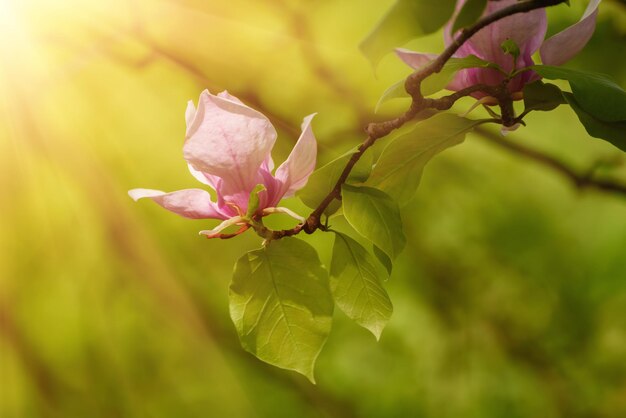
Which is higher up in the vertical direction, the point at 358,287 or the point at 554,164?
the point at 358,287

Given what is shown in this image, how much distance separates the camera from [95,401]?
110 centimetres

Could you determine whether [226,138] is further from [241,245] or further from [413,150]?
[241,245]

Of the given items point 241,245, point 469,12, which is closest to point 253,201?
point 469,12

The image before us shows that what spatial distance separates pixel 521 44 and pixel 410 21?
96 millimetres

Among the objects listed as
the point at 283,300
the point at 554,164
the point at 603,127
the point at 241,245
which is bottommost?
the point at 241,245

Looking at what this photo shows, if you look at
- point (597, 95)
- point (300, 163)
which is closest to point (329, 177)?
point (300, 163)

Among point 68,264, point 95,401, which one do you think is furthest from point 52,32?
point 95,401

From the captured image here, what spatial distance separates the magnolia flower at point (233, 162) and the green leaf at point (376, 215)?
2 cm

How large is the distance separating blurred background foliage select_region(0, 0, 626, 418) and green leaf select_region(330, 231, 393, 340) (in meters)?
0.70

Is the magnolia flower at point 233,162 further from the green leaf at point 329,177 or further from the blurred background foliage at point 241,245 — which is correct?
the blurred background foliage at point 241,245

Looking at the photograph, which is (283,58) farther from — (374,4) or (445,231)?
(445,231)

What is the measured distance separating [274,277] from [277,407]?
0.84m

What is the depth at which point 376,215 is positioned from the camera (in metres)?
0.28

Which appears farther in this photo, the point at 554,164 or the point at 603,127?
the point at 554,164
